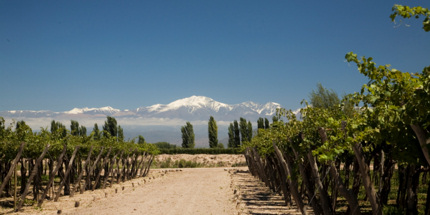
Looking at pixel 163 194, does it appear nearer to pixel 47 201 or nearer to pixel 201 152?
pixel 47 201

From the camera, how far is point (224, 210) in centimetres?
1253

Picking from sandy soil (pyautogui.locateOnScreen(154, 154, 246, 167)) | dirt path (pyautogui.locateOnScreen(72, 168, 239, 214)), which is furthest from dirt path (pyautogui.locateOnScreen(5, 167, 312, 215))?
sandy soil (pyautogui.locateOnScreen(154, 154, 246, 167))

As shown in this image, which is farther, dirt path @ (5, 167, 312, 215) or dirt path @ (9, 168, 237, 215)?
dirt path @ (9, 168, 237, 215)

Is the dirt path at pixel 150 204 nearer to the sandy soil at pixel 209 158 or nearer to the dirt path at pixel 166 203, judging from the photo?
the dirt path at pixel 166 203

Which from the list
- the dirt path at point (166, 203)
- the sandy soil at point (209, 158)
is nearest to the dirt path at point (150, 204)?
the dirt path at point (166, 203)

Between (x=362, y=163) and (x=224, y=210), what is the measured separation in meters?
7.60

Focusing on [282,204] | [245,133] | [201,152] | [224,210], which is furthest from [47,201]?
[245,133]

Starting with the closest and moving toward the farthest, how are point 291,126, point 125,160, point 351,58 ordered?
1. point 351,58
2. point 291,126
3. point 125,160

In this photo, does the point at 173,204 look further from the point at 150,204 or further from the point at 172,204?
the point at 150,204

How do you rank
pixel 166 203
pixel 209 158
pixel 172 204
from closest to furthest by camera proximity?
pixel 172 204 → pixel 166 203 → pixel 209 158

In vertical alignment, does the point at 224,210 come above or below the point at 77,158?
below

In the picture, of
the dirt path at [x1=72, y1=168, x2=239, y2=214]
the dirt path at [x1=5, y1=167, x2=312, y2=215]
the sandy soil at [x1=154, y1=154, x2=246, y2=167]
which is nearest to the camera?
the dirt path at [x1=5, y1=167, x2=312, y2=215]

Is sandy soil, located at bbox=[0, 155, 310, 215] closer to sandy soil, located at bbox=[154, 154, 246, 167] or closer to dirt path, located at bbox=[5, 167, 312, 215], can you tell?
dirt path, located at bbox=[5, 167, 312, 215]

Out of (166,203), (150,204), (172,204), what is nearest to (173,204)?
(172,204)
